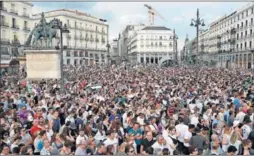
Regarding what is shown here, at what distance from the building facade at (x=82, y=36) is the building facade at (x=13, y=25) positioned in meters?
11.4

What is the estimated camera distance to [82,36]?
7556 cm

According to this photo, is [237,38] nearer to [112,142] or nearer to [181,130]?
[181,130]

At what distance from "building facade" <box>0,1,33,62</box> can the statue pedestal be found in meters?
24.0

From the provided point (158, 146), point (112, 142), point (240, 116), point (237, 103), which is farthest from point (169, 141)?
point (237, 103)

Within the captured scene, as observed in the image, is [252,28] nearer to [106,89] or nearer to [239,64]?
[239,64]

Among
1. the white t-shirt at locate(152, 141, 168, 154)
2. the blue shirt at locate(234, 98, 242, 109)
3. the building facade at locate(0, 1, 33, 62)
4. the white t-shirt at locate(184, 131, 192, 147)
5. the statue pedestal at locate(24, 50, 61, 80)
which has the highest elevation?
the building facade at locate(0, 1, 33, 62)

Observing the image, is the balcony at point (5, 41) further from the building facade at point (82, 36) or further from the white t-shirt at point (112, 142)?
the white t-shirt at point (112, 142)

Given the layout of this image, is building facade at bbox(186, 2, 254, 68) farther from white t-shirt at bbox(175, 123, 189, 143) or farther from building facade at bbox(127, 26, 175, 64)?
white t-shirt at bbox(175, 123, 189, 143)

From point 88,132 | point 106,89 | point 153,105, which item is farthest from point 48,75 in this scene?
point 88,132

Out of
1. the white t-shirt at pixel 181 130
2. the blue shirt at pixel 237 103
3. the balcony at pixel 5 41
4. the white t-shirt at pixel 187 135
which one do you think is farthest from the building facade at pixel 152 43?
the white t-shirt at pixel 187 135

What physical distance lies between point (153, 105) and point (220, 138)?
3.39 m

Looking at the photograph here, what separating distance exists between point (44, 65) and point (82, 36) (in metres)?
50.2

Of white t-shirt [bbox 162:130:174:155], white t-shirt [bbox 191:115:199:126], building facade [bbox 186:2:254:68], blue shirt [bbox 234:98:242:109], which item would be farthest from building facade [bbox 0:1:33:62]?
white t-shirt [bbox 162:130:174:155]

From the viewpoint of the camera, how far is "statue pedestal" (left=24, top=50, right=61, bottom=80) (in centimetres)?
2609
